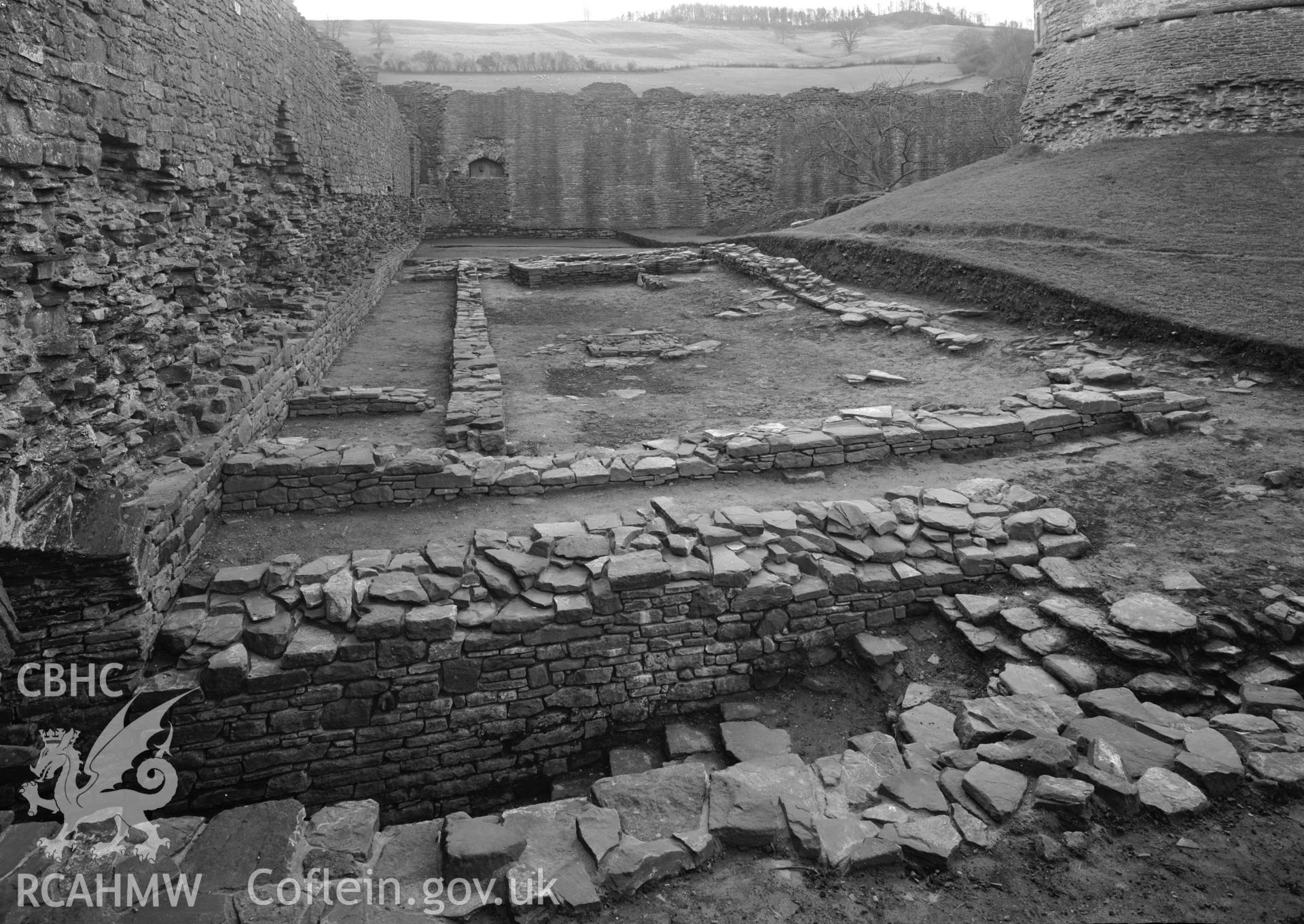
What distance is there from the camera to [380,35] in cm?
6025

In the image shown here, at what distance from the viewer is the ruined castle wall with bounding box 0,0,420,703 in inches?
183

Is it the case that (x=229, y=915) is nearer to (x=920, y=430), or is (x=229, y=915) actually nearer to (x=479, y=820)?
(x=479, y=820)

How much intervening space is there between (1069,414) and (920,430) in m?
1.61

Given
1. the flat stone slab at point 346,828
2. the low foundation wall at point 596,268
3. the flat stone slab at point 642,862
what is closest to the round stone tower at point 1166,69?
the low foundation wall at point 596,268

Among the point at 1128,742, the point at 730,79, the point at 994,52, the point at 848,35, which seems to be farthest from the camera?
the point at 848,35

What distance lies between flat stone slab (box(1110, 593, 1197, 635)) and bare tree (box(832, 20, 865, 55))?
7325 cm

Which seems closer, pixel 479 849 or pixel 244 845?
pixel 244 845

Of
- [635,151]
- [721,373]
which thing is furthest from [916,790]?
[635,151]

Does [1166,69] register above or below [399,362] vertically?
above

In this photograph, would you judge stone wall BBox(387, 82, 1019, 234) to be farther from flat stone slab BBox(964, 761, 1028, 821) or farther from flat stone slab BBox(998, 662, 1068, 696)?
flat stone slab BBox(964, 761, 1028, 821)

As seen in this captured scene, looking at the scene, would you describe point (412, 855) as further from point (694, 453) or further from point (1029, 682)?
point (694, 453)

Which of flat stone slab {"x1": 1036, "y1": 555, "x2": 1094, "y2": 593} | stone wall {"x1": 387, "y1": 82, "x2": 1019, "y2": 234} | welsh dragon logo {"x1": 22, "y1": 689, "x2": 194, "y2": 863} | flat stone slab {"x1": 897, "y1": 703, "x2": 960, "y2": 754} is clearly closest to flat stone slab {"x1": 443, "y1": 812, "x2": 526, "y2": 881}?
welsh dragon logo {"x1": 22, "y1": 689, "x2": 194, "y2": 863}

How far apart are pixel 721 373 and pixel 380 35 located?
62120mm

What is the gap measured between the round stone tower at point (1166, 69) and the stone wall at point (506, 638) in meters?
16.6
